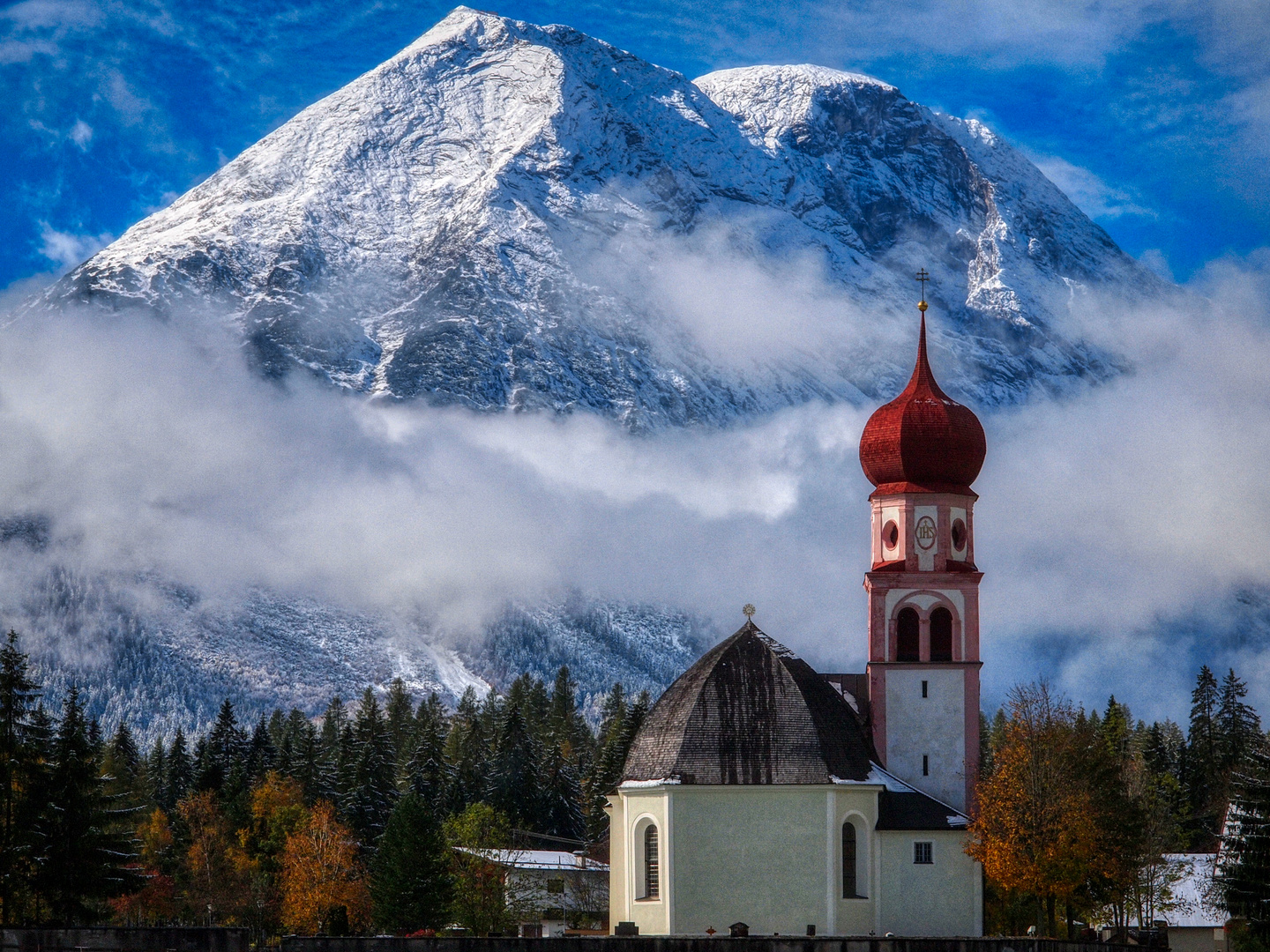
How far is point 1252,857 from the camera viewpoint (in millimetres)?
67312

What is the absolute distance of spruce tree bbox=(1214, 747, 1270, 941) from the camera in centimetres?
6688

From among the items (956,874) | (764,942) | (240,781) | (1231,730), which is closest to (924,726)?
(956,874)

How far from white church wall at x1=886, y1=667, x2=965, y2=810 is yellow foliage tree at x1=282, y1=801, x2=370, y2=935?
2971 centimetres

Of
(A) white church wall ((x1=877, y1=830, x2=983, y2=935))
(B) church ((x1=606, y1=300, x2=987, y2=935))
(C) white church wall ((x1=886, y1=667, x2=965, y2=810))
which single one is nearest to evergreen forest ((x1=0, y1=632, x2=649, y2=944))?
(B) church ((x1=606, y1=300, x2=987, y2=935))

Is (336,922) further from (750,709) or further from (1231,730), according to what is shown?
(1231,730)

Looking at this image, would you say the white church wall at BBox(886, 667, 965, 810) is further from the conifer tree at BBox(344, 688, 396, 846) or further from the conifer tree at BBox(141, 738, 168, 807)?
the conifer tree at BBox(141, 738, 168, 807)

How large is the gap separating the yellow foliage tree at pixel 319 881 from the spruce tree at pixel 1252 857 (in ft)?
128

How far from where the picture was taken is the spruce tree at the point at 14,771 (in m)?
62.0

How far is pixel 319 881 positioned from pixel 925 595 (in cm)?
3426

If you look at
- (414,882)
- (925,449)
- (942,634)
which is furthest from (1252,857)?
(414,882)

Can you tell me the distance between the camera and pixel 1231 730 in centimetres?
12238

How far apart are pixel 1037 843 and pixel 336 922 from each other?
77.6 ft

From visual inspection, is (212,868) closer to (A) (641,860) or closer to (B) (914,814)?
(A) (641,860)

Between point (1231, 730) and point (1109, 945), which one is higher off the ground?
point (1231, 730)
